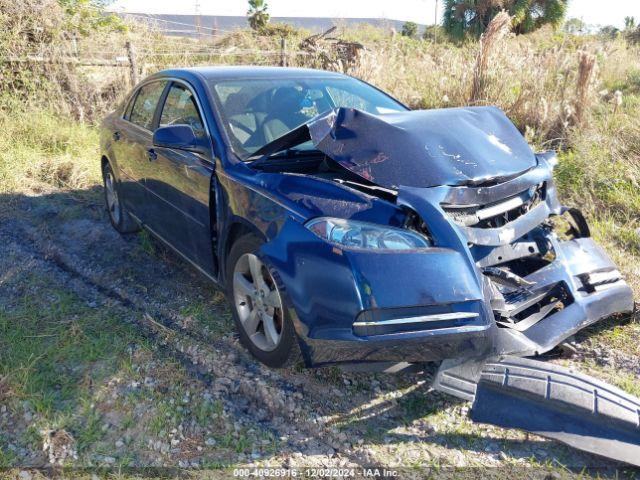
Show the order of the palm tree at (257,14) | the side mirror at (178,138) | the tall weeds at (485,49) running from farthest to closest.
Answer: the palm tree at (257,14)
the tall weeds at (485,49)
the side mirror at (178,138)

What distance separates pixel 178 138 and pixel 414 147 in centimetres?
141

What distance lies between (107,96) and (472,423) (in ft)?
29.3

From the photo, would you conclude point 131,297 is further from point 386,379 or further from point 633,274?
point 633,274

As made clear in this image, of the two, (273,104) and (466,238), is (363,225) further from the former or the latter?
(273,104)

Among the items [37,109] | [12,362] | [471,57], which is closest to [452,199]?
[12,362]

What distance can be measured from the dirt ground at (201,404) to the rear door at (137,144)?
93 cm

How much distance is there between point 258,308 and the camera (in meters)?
3.01

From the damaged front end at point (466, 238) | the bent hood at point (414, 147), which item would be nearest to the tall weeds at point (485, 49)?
the damaged front end at point (466, 238)

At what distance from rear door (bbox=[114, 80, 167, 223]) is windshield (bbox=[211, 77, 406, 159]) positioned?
0.87 m

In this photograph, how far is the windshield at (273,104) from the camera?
3494mm

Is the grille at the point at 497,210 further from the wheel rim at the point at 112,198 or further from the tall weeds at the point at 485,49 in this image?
the tall weeds at the point at 485,49

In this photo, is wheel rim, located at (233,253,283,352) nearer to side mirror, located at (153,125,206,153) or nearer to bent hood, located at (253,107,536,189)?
bent hood, located at (253,107,536,189)

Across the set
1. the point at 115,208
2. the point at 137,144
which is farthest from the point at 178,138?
the point at 115,208

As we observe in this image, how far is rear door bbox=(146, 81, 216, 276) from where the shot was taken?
3.46 m
